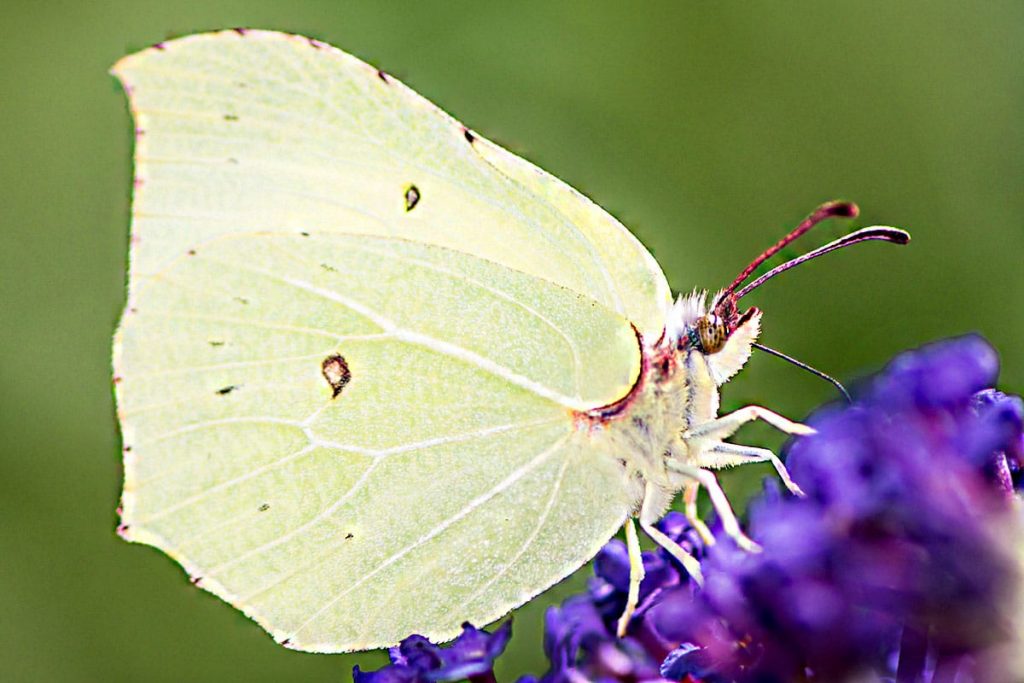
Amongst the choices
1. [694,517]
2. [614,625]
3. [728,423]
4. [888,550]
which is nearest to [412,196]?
[728,423]

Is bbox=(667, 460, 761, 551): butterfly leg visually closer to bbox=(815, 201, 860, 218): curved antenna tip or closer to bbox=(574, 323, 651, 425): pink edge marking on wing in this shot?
bbox=(574, 323, 651, 425): pink edge marking on wing

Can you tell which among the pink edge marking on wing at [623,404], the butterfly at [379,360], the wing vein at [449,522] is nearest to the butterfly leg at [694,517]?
the butterfly at [379,360]

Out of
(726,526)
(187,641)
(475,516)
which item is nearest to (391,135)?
(475,516)

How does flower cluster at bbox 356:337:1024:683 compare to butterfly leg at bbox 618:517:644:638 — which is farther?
butterfly leg at bbox 618:517:644:638

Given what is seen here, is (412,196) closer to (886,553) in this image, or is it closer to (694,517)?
(694,517)

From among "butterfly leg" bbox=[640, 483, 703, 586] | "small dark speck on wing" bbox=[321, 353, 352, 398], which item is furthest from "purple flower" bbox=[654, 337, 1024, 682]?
"small dark speck on wing" bbox=[321, 353, 352, 398]

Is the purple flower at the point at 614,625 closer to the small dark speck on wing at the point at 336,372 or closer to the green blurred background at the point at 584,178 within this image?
the small dark speck on wing at the point at 336,372
